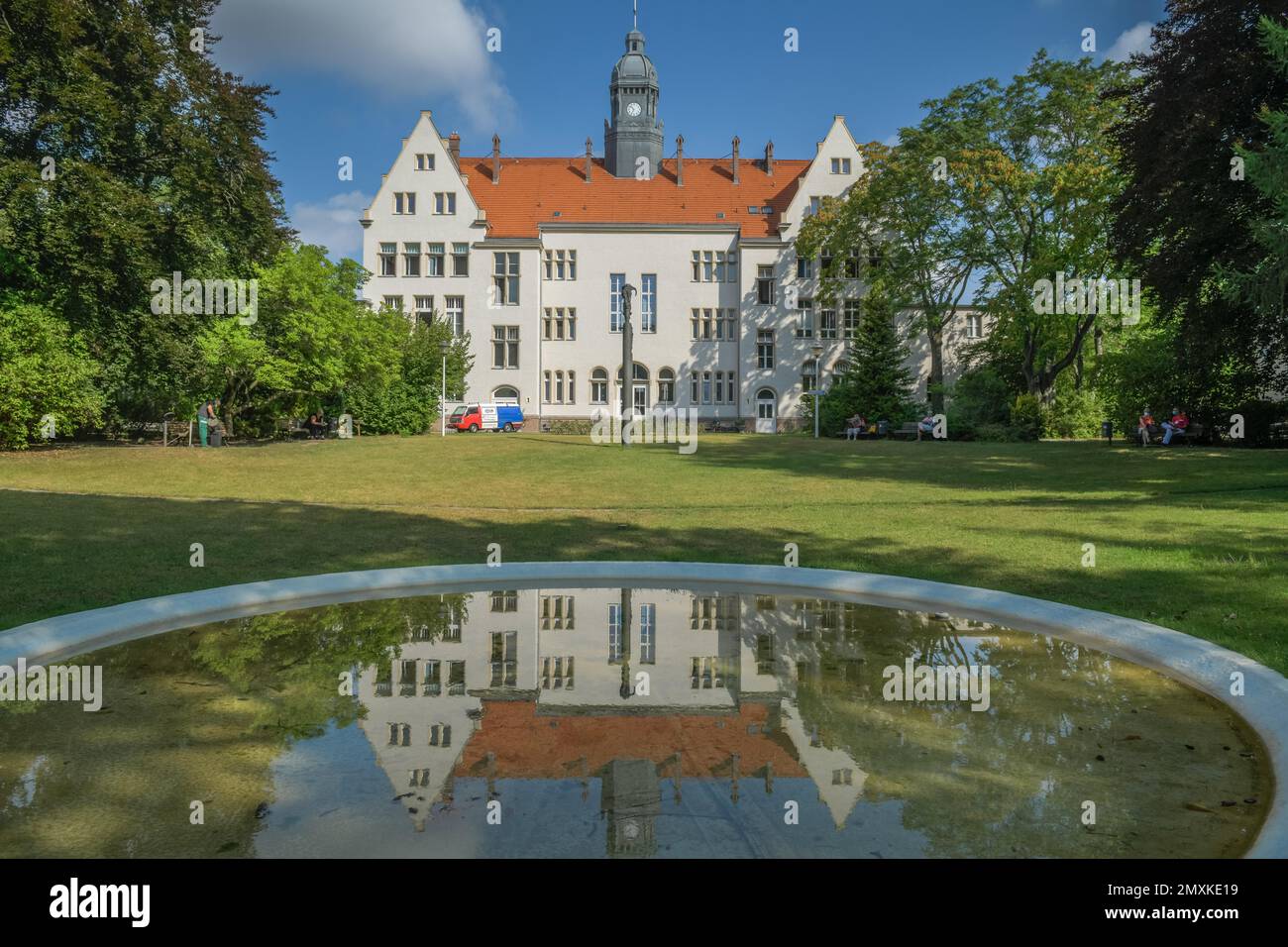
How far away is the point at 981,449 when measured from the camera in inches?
1296

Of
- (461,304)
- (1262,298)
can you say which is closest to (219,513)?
(1262,298)

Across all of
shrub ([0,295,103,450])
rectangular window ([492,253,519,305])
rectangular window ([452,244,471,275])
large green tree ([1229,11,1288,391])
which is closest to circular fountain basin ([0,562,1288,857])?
large green tree ([1229,11,1288,391])

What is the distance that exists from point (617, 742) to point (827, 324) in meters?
58.4

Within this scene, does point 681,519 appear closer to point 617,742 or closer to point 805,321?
point 617,742

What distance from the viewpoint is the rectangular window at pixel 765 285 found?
5978cm

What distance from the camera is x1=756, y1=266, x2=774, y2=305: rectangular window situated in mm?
59775

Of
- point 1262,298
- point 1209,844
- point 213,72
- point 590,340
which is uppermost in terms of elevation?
point 213,72

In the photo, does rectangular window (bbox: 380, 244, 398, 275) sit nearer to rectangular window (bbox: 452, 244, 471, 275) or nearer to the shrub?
rectangular window (bbox: 452, 244, 471, 275)

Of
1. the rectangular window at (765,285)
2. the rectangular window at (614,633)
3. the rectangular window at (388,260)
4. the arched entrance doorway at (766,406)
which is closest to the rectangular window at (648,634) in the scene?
the rectangular window at (614,633)

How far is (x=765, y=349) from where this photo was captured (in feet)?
197

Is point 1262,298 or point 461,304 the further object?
point 461,304

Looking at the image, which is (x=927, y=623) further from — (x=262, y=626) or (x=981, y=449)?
(x=981, y=449)

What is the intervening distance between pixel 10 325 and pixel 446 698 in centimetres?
2818
